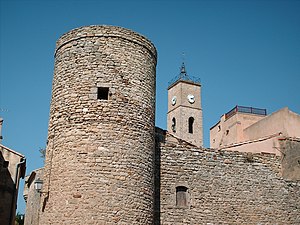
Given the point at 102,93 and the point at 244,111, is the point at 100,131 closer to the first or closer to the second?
the point at 102,93

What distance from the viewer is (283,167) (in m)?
15.3

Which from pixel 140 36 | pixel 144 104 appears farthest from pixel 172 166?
pixel 140 36

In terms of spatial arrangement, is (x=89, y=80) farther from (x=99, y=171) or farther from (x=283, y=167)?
(x=283, y=167)

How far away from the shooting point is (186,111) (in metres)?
41.2

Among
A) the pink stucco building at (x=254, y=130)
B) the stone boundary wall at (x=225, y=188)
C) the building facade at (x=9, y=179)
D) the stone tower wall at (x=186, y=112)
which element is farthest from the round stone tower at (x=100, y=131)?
the stone tower wall at (x=186, y=112)

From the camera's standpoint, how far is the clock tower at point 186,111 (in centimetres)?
4044

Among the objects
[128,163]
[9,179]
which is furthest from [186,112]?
[128,163]

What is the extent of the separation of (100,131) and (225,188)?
5.11 meters

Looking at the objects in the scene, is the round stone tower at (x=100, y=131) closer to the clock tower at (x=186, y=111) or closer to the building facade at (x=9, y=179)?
the building facade at (x=9, y=179)

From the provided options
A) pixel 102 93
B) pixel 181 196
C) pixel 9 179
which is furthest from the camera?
pixel 9 179

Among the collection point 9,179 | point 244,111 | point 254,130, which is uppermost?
point 244,111

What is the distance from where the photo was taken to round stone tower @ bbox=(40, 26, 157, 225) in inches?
426

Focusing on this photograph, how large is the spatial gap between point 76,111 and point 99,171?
71.9 inches

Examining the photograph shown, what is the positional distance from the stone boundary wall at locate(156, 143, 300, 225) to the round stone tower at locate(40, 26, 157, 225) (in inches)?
59.9
